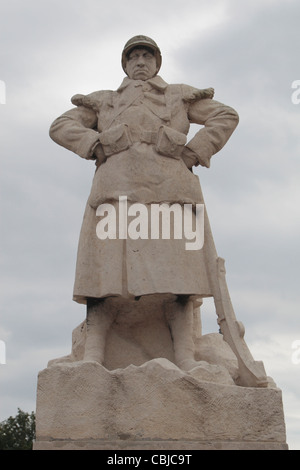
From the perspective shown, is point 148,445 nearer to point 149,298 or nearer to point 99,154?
point 149,298

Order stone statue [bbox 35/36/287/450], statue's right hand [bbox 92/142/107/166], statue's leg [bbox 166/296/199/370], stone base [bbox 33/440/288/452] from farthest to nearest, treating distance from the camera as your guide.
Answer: statue's right hand [bbox 92/142/107/166]
statue's leg [bbox 166/296/199/370]
stone statue [bbox 35/36/287/450]
stone base [bbox 33/440/288/452]

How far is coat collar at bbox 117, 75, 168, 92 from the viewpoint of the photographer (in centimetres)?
657

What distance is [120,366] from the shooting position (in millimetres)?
5914

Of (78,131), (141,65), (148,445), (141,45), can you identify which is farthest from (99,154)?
(148,445)

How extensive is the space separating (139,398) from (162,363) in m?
0.31

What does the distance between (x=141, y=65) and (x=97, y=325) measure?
248cm

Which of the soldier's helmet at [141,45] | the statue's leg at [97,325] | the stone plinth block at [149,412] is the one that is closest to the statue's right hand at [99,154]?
the soldier's helmet at [141,45]

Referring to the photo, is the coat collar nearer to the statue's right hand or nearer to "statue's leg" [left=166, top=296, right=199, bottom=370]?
the statue's right hand

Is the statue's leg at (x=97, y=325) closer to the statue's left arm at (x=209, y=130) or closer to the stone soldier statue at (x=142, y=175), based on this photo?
the stone soldier statue at (x=142, y=175)

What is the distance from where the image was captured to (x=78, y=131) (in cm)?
643

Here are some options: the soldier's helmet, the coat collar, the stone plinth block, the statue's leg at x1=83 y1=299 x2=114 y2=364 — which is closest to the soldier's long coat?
the coat collar

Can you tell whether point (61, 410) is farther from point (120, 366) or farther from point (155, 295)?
point (155, 295)

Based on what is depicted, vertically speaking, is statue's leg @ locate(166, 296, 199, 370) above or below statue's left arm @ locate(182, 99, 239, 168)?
below

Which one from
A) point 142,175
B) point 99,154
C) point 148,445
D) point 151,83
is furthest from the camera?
point 151,83
